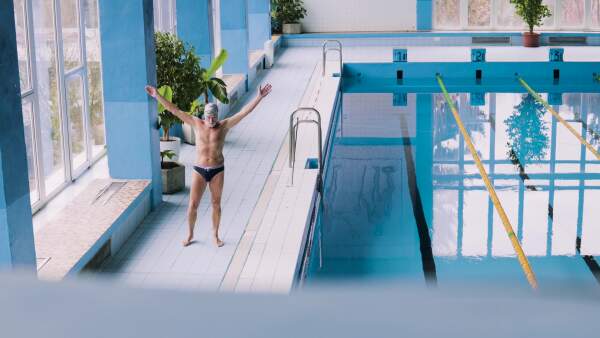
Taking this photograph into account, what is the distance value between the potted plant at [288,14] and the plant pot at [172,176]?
44.0ft

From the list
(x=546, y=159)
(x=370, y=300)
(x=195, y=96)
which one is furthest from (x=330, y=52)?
(x=370, y=300)

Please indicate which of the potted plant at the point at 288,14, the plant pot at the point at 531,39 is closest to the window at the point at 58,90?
the potted plant at the point at 288,14

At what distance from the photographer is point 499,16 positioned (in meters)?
22.3

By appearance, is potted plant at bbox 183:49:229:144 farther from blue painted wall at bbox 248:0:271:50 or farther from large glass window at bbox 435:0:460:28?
large glass window at bbox 435:0:460:28

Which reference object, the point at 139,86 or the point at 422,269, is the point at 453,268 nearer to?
the point at 422,269

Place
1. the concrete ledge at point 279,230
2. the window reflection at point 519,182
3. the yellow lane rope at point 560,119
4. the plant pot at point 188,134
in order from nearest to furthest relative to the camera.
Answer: the concrete ledge at point 279,230 → the window reflection at point 519,182 → the plant pot at point 188,134 → the yellow lane rope at point 560,119

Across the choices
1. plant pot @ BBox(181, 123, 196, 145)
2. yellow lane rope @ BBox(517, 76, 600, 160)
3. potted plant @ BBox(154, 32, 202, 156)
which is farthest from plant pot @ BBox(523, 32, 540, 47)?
potted plant @ BBox(154, 32, 202, 156)

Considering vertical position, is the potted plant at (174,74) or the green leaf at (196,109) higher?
the potted plant at (174,74)

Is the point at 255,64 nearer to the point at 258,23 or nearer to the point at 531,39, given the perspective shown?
the point at 258,23

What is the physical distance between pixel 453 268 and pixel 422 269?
0.29 metres

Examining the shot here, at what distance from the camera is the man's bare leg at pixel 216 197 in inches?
254

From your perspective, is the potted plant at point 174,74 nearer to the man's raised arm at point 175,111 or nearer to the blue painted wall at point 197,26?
the man's raised arm at point 175,111

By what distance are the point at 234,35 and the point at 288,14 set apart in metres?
6.95

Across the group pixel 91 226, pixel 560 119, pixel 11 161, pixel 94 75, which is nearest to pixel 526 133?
pixel 560 119
